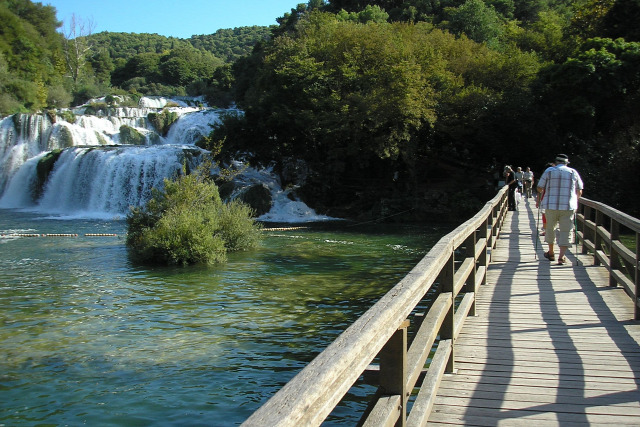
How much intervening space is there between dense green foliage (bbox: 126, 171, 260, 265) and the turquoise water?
511 mm

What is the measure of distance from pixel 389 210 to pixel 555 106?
924 cm

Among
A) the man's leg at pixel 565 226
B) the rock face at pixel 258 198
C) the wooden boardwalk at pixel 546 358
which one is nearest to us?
the wooden boardwalk at pixel 546 358

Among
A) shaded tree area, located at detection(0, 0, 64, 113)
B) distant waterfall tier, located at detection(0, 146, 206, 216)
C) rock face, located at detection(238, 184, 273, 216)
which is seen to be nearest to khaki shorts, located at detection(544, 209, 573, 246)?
rock face, located at detection(238, 184, 273, 216)

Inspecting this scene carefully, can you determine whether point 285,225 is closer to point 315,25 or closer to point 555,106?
point 555,106

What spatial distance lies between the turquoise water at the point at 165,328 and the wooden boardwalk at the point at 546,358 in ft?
6.19

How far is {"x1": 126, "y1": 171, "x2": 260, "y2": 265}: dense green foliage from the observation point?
15.8 metres

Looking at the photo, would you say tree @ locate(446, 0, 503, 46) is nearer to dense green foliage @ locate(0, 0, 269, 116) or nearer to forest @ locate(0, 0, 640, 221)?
forest @ locate(0, 0, 640, 221)

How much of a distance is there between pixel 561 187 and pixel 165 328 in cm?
645

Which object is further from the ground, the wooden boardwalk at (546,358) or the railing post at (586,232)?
the railing post at (586,232)

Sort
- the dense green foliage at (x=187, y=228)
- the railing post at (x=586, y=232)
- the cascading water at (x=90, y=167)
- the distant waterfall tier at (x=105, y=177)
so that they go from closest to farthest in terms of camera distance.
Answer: the railing post at (x=586, y=232), the dense green foliage at (x=187, y=228), the distant waterfall tier at (x=105, y=177), the cascading water at (x=90, y=167)

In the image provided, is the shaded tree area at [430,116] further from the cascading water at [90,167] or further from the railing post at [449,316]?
the railing post at [449,316]

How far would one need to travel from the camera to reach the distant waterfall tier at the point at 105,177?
31.6m

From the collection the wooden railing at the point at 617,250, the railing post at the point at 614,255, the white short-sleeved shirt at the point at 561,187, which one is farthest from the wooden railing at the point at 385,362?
the white short-sleeved shirt at the point at 561,187

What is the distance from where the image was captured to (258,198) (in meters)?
31.6
